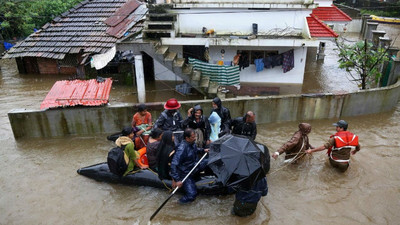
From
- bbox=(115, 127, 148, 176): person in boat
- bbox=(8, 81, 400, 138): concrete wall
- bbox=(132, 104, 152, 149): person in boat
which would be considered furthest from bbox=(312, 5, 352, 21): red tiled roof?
bbox=(115, 127, 148, 176): person in boat

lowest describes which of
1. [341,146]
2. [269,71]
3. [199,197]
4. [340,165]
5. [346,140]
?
[199,197]

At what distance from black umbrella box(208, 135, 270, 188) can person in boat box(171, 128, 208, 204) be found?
1.96ft

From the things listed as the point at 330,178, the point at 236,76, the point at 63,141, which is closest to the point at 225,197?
the point at 330,178

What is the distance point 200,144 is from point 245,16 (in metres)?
7.57

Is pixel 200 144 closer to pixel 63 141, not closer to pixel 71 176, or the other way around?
pixel 71 176

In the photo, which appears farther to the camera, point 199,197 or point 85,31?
point 85,31

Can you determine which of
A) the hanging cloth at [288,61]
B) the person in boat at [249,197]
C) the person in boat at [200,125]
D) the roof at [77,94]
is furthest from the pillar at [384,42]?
the roof at [77,94]

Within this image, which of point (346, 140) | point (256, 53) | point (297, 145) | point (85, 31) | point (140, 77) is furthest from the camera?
point (85, 31)

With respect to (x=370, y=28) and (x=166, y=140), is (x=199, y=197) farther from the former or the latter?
(x=370, y=28)

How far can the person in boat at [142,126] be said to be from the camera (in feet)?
25.0

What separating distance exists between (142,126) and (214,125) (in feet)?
6.50

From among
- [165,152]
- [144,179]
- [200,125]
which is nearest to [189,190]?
[165,152]

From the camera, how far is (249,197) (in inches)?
229

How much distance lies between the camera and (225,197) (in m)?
6.89
